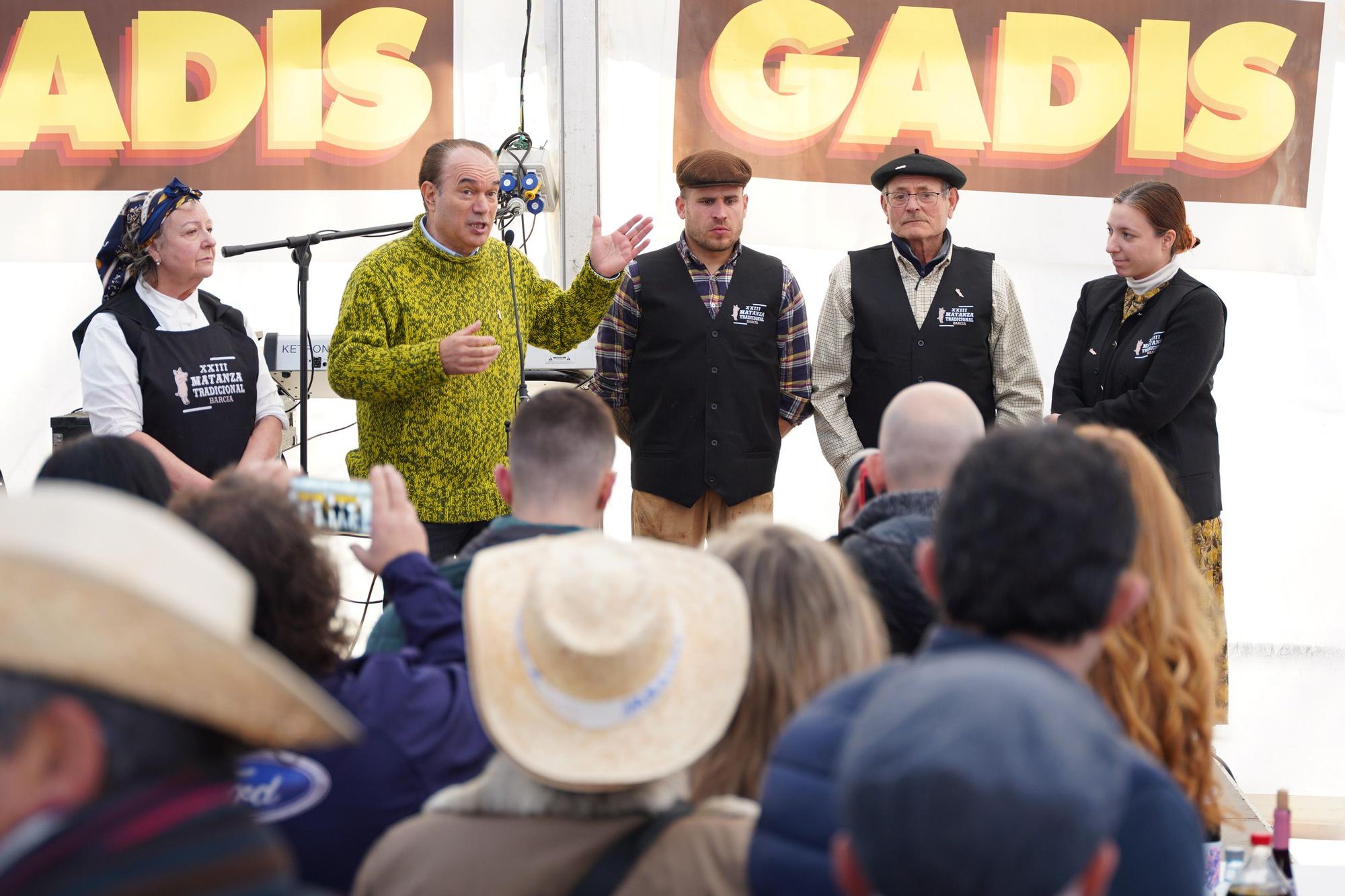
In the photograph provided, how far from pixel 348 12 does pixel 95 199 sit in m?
1.01

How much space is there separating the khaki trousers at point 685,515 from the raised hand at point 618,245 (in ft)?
2.25

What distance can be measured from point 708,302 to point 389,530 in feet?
6.63

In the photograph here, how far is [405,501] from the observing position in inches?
73.2

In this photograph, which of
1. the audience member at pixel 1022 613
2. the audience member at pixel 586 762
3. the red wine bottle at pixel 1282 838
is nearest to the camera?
the audience member at pixel 1022 613

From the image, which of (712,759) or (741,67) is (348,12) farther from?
(712,759)

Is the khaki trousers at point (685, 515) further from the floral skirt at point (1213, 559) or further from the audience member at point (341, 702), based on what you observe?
the audience member at point (341, 702)

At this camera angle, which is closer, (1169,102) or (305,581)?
(305,581)

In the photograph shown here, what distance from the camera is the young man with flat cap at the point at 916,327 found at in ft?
12.0

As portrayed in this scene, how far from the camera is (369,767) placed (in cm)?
148

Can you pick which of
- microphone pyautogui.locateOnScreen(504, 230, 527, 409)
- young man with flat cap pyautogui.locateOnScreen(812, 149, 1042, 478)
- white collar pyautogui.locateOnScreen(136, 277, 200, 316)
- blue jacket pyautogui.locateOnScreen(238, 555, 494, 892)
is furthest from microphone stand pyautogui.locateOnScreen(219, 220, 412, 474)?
blue jacket pyautogui.locateOnScreen(238, 555, 494, 892)

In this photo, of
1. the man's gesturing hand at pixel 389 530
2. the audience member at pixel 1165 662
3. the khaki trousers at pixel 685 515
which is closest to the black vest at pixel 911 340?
the khaki trousers at pixel 685 515

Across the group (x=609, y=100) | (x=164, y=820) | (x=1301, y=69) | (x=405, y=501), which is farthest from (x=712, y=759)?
(x=1301, y=69)

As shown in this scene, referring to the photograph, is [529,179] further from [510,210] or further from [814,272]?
[814,272]

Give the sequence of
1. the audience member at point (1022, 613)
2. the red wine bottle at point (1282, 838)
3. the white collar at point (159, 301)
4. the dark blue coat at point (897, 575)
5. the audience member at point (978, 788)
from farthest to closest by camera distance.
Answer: the white collar at point (159, 301)
the red wine bottle at point (1282, 838)
the dark blue coat at point (897, 575)
the audience member at point (1022, 613)
the audience member at point (978, 788)
